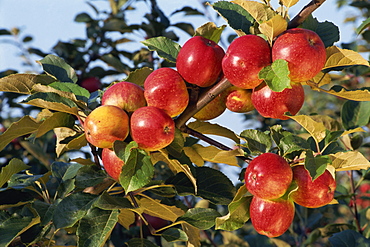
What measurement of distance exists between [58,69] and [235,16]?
1.67ft

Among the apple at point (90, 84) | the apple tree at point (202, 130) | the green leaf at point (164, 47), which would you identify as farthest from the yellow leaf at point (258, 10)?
the apple at point (90, 84)

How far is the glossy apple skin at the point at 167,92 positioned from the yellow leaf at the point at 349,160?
0.35 meters

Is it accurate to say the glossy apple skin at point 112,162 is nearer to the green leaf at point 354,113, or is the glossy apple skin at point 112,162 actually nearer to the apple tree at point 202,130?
the apple tree at point 202,130

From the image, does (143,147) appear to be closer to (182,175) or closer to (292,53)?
(182,175)

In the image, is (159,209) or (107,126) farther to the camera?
(159,209)

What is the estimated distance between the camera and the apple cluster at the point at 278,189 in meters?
0.85

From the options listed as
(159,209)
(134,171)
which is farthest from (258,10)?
(159,209)

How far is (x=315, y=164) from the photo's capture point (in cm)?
83

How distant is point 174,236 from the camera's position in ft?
3.26

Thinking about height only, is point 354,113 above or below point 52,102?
below

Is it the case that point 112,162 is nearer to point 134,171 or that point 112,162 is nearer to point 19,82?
point 134,171

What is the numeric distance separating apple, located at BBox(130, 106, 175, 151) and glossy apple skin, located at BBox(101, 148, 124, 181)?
6 cm

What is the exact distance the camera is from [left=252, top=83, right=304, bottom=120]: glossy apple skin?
88cm

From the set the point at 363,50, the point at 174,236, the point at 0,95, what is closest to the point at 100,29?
the point at 0,95
